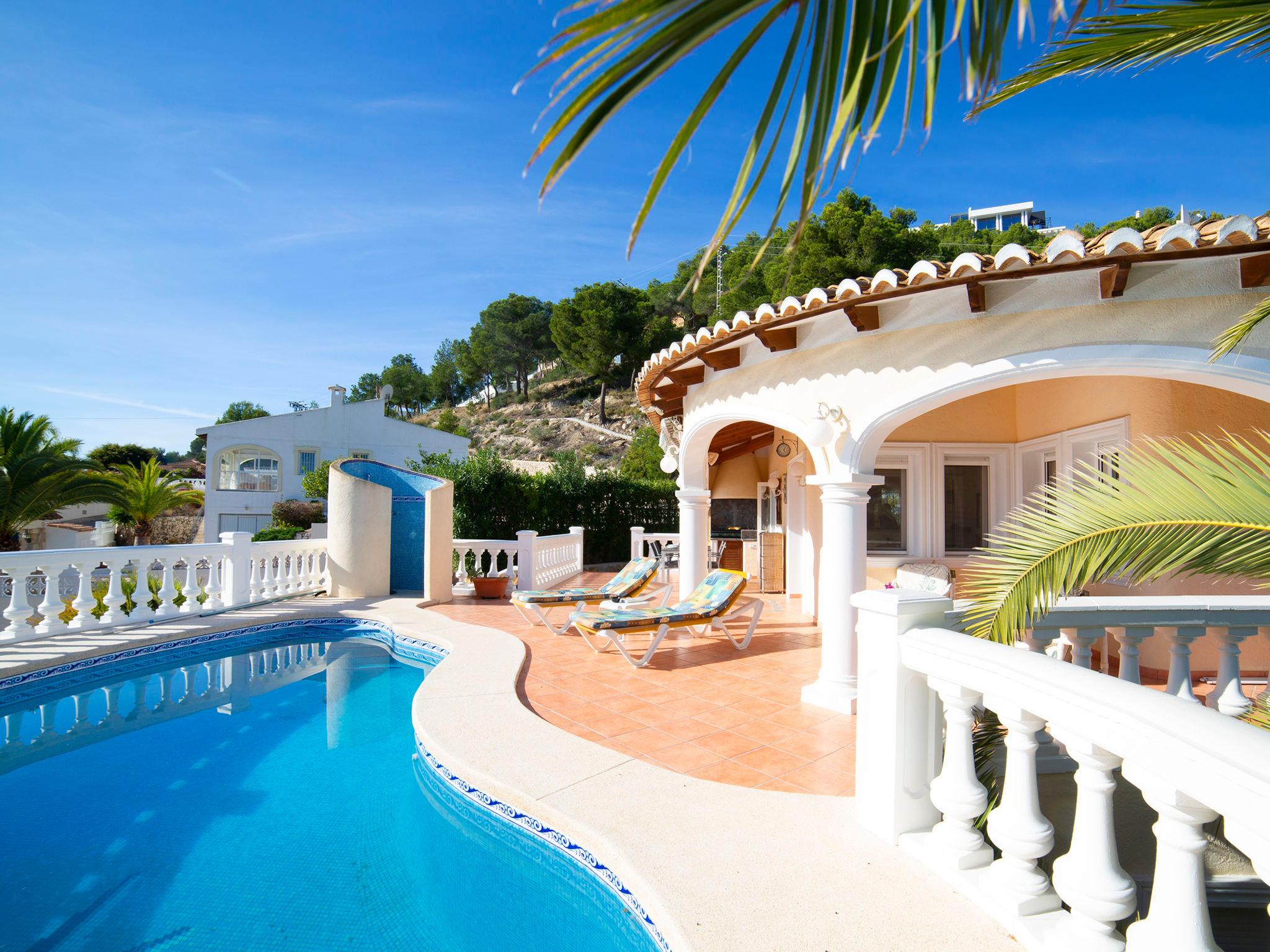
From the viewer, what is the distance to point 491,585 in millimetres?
12938

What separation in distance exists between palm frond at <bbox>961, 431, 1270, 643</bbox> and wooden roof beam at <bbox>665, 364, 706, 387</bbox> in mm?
6213

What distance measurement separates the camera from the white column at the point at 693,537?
9502mm

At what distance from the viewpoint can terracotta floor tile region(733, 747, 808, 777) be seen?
4781 mm

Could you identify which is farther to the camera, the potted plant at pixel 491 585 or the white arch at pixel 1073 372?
the potted plant at pixel 491 585

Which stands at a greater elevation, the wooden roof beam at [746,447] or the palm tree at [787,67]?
the wooden roof beam at [746,447]

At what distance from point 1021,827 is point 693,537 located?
7.23 meters

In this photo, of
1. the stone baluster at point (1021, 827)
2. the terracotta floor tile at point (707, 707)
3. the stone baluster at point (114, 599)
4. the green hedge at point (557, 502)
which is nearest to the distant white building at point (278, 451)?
the green hedge at point (557, 502)

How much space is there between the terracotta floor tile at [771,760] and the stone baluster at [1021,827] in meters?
2.32

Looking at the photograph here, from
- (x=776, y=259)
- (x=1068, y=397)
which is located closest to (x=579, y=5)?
(x=1068, y=397)

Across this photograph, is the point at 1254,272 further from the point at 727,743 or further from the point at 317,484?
the point at 317,484

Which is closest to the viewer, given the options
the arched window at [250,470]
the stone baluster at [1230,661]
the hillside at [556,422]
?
the stone baluster at [1230,661]

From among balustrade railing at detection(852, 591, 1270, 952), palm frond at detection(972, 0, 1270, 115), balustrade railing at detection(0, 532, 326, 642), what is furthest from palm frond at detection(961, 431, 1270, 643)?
balustrade railing at detection(0, 532, 326, 642)

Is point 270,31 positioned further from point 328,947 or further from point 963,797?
point 963,797

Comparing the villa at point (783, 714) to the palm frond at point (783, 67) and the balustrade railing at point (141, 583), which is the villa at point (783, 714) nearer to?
the balustrade railing at point (141, 583)
